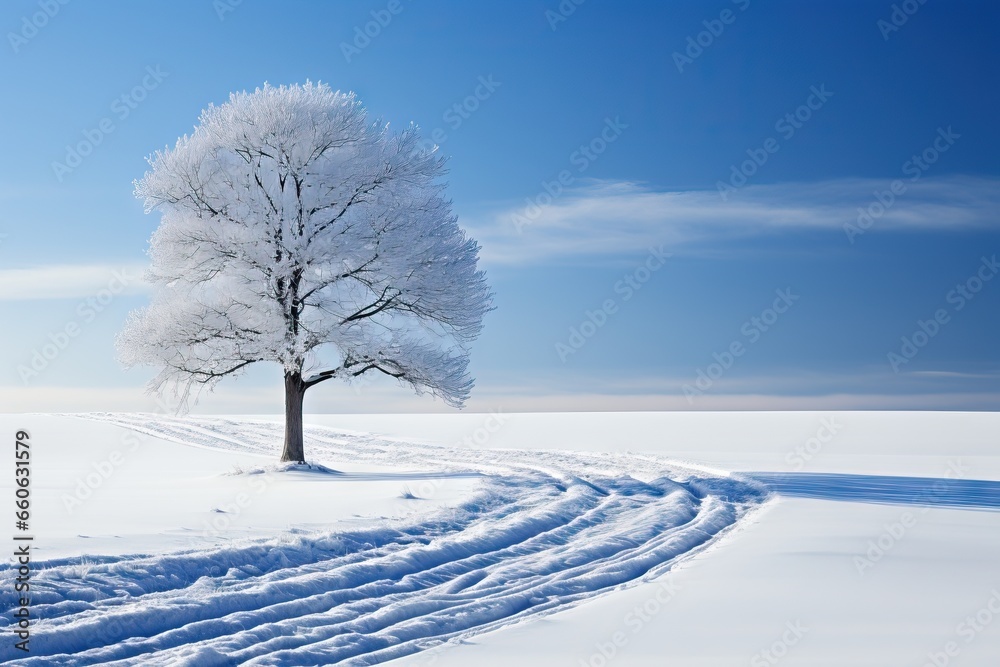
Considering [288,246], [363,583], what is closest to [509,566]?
[363,583]

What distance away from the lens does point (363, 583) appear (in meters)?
9.09

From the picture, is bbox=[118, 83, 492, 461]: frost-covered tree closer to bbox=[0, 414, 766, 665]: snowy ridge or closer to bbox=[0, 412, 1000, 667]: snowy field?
bbox=[0, 412, 1000, 667]: snowy field

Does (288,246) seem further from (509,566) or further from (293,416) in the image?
(509,566)

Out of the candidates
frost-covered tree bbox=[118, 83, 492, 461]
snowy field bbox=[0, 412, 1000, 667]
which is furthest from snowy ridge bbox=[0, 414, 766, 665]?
frost-covered tree bbox=[118, 83, 492, 461]

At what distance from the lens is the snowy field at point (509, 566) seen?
6.93 metres

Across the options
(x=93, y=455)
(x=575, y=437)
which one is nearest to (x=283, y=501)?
(x=93, y=455)

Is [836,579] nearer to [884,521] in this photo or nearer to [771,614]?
[771,614]

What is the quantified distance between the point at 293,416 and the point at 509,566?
528 inches

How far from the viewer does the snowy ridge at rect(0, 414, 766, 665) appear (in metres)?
6.89

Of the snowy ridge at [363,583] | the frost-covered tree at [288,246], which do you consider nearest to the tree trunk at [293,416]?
the frost-covered tree at [288,246]

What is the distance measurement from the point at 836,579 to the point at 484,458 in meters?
15.5

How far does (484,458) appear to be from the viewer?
24.4 metres

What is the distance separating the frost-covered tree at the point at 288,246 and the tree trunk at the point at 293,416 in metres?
0.04

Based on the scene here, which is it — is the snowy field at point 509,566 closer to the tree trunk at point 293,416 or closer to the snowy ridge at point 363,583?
the snowy ridge at point 363,583
